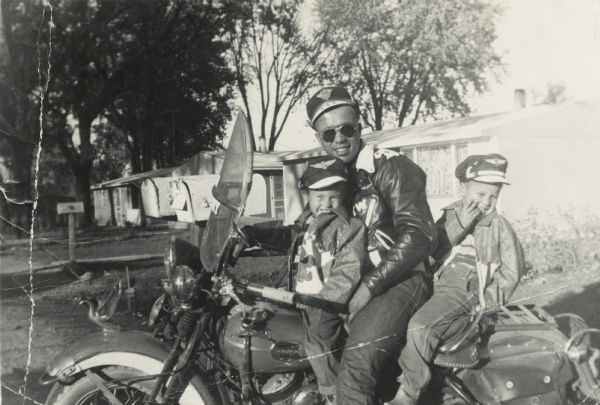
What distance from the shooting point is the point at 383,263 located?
6.98 ft

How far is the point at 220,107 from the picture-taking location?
840 centimetres

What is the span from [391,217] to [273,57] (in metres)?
6.93

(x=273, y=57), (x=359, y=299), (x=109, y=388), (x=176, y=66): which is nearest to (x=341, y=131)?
(x=359, y=299)

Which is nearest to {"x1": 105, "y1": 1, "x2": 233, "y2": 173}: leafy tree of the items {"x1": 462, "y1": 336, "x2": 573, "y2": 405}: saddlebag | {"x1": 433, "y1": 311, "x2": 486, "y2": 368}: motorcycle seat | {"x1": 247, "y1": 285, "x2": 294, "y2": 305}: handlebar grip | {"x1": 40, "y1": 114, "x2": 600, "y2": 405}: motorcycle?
{"x1": 40, "y1": 114, "x2": 600, "y2": 405}: motorcycle

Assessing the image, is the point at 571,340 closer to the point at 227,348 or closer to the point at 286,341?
the point at 286,341

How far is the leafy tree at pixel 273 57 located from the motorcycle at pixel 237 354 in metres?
4.40

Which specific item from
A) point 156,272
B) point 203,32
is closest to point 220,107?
point 203,32

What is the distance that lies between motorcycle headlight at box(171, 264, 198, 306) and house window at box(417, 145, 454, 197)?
796cm

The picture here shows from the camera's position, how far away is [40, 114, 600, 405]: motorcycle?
7.09 feet

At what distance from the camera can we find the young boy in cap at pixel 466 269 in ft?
7.21

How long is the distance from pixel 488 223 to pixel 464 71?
11.1 feet

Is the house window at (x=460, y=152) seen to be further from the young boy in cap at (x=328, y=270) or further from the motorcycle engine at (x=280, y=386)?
the motorcycle engine at (x=280, y=386)

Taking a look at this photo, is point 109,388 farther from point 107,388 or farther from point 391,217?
point 391,217

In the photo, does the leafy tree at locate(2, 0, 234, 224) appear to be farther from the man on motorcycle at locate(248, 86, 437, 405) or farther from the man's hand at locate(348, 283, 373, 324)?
the man's hand at locate(348, 283, 373, 324)
